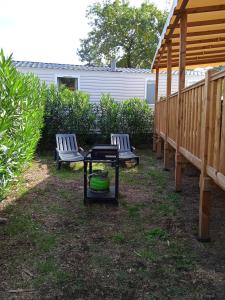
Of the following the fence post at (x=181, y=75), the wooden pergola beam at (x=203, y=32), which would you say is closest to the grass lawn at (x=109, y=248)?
the fence post at (x=181, y=75)

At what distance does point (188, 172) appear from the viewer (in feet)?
25.0

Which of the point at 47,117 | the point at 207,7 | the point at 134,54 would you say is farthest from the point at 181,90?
the point at 134,54

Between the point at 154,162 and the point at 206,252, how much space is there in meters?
5.68

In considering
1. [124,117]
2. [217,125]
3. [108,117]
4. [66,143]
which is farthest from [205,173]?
[124,117]

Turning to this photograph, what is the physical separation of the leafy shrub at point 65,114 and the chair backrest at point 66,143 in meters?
1.52

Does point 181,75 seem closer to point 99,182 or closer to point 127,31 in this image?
point 99,182

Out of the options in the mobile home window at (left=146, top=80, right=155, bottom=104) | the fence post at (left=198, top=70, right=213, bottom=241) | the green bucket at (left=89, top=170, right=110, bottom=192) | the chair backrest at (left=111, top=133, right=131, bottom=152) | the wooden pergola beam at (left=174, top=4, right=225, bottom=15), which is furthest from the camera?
the mobile home window at (left=146, top=80, right=155, bottom=104)

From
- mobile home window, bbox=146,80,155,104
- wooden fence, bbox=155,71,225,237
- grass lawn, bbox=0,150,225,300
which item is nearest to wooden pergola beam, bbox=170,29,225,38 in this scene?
wooden fence, bbox=155,71,225,237

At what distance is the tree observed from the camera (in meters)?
26.5

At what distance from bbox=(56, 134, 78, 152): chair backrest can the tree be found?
19.7 m

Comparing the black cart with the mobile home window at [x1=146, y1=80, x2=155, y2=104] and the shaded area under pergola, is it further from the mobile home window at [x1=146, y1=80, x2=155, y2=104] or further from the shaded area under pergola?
the mobile home window at [x1=146, y1=80, x2=155, y2=104]

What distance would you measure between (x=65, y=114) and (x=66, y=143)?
196 centimetres

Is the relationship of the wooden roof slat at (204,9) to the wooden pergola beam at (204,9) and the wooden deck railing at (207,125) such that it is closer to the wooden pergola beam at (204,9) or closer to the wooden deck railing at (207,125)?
the wooden pergola beam at (204,9)

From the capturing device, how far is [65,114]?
10.7m
